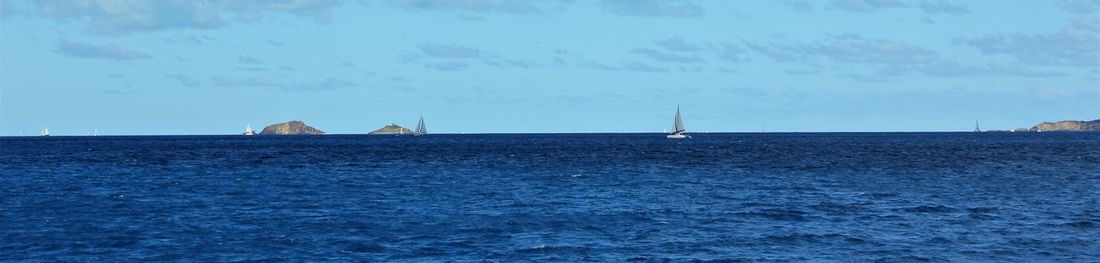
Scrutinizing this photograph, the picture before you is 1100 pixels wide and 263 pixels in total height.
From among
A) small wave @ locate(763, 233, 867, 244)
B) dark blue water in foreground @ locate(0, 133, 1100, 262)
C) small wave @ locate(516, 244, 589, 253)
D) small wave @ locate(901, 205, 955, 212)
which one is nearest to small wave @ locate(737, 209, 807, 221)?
dark blue water in foreground @ locate(0, 133, 1100, 262)

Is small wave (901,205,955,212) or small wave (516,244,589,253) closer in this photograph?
small wave (516,244,589,253)

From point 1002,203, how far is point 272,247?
39.1m

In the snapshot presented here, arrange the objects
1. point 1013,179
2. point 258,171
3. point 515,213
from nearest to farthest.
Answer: point 515,213 → point 1013,179 → point 258,171

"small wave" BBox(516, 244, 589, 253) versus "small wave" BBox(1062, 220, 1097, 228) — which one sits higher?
"small wave" BBox(1062, 220, 1097, 228)

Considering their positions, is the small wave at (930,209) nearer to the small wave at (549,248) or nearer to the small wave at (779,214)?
the small wave at (779,214)


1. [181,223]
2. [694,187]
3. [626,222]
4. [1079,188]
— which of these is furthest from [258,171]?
[1079,188]

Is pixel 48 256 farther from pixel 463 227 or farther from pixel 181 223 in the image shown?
pixel 463 227

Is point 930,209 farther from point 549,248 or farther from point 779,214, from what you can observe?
point 549,248

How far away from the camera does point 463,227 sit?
51.2m

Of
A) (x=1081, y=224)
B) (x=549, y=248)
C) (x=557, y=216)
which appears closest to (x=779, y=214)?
(x=557, y=216)

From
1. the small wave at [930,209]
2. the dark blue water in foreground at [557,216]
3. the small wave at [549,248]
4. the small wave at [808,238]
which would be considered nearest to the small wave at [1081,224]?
the dark blue water in foreground at [557,216]

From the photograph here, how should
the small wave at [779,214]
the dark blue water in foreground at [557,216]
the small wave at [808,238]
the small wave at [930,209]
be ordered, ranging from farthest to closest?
the small wave at [930,209] < the small wave at [779,214] < the small wave at [808,238] < the dark blue water in foreground at [557,216]

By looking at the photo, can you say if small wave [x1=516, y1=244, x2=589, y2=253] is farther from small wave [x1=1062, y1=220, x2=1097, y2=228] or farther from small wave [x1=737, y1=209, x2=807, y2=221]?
small wave [x1=1062, y1=220, x2=1097, y2=228]

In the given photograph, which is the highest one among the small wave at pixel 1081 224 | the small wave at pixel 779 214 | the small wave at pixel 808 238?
the small wave at pixel 779 214
